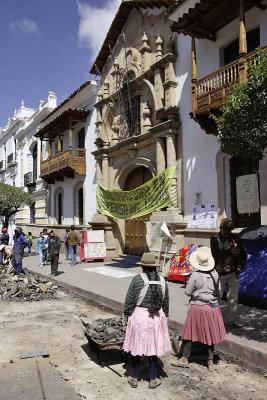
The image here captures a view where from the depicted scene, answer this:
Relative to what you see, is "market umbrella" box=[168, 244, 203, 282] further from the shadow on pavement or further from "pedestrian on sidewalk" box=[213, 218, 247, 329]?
"pedestrian on sidewalk" box=[213, 218, 247, 329]

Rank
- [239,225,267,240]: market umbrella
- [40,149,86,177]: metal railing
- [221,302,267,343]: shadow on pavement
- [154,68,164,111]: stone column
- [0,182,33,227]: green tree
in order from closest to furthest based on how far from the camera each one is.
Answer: [221,302,267,343]: shadow on pavement → [239,225,267,240]: market umbrella → [154,68,164,111]: stone column → [40,149,86,177]: metal railing → [0,182,33,227]: green tree

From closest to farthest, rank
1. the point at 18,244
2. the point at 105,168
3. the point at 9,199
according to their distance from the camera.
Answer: the point at 18,244 < the point at 105,168 < the point at 9,199

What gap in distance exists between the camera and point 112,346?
15.3 feet

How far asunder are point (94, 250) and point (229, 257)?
10.7 metres

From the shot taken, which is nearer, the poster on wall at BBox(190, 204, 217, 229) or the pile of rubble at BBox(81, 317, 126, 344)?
the pile of rubble at BBox(81, 317, 126, 344)

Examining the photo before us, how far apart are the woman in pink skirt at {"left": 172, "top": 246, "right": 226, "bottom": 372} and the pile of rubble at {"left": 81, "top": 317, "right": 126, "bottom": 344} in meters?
1.02

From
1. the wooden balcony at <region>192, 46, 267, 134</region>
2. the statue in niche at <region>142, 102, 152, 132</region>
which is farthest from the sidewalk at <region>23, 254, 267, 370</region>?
the statue in niche at <region>142, 102, 152, 132</region>

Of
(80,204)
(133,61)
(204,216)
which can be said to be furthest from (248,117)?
(80,204)

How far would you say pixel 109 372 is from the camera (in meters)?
4.48

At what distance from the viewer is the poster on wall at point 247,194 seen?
9.38 m

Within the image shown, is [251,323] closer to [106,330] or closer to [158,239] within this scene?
[106,330]

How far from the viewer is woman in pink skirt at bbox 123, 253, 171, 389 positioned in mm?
3965

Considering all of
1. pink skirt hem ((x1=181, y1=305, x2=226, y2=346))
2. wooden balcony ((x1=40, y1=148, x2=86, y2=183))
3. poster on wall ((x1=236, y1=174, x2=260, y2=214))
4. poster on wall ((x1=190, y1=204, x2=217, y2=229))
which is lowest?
pink skirt hem ((x1=181, y1=305, x2=226, y2=346))

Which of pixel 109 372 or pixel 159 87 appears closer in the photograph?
pixel 109 372
